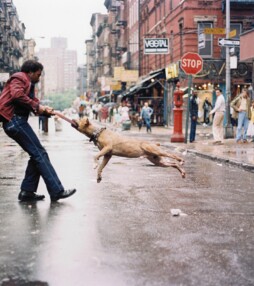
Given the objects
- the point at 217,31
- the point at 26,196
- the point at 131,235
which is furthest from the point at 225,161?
the point at 217,31

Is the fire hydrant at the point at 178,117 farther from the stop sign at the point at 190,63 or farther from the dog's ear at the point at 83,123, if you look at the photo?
the dog's ear at the point at 83,123

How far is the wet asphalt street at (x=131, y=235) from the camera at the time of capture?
173 inches

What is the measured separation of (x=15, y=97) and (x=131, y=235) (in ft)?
8.88

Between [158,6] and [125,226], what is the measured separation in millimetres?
42999

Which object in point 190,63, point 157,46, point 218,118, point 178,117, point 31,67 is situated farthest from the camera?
point 157,46

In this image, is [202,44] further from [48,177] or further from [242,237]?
[242,237]

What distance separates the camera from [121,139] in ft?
28.0

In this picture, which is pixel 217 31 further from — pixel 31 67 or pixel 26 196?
pixel 26 196

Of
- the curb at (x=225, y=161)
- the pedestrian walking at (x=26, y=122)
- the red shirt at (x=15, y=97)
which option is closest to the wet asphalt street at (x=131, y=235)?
the pedestrian walking at (x=26, y=122)

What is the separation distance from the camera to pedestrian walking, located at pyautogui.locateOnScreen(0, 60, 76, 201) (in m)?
7.66

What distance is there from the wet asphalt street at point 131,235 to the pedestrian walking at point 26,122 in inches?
9.1

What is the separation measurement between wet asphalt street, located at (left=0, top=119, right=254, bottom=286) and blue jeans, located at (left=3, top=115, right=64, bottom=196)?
0.83 feet

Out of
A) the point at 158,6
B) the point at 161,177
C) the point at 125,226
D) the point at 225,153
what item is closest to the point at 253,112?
the point at 225,153

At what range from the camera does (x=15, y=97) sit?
757 centimetres
